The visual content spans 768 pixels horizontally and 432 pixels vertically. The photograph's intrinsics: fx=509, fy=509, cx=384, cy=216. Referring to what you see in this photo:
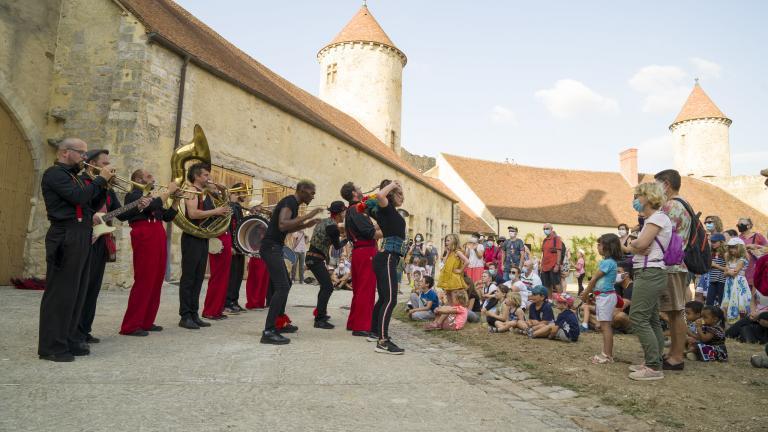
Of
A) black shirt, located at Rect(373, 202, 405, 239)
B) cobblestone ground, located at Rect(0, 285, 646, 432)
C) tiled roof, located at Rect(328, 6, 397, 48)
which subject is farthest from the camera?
tiled roof, located at Rect(328, 6, 397, 48)

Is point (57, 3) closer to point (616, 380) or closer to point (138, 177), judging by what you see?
point (138, 177)

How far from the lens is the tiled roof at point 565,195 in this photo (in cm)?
3503

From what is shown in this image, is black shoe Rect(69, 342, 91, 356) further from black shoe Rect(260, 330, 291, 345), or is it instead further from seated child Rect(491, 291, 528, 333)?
seated child Rect(491, 291, 528, 333)

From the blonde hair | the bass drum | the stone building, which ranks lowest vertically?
the bass drum

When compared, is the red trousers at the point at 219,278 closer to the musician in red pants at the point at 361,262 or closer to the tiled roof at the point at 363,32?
the musician in red pants at the point at 361,262

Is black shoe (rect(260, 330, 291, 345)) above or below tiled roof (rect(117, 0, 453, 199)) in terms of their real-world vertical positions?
below

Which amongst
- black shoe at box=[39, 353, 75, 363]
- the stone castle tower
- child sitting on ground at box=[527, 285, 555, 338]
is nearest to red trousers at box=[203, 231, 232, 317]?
black shoe at box=[39, 353, 75, 363]

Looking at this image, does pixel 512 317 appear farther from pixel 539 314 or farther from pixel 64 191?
pixel 64 191

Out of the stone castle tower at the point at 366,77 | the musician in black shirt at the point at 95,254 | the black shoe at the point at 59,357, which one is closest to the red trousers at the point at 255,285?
the musician in black shirt at the point at 95,254

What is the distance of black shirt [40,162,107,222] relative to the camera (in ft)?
13.2

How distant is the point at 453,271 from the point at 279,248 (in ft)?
12.0

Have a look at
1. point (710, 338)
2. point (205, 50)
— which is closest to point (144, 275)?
point (710, 338)

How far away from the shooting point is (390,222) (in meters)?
5.43

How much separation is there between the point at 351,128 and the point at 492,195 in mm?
15587
